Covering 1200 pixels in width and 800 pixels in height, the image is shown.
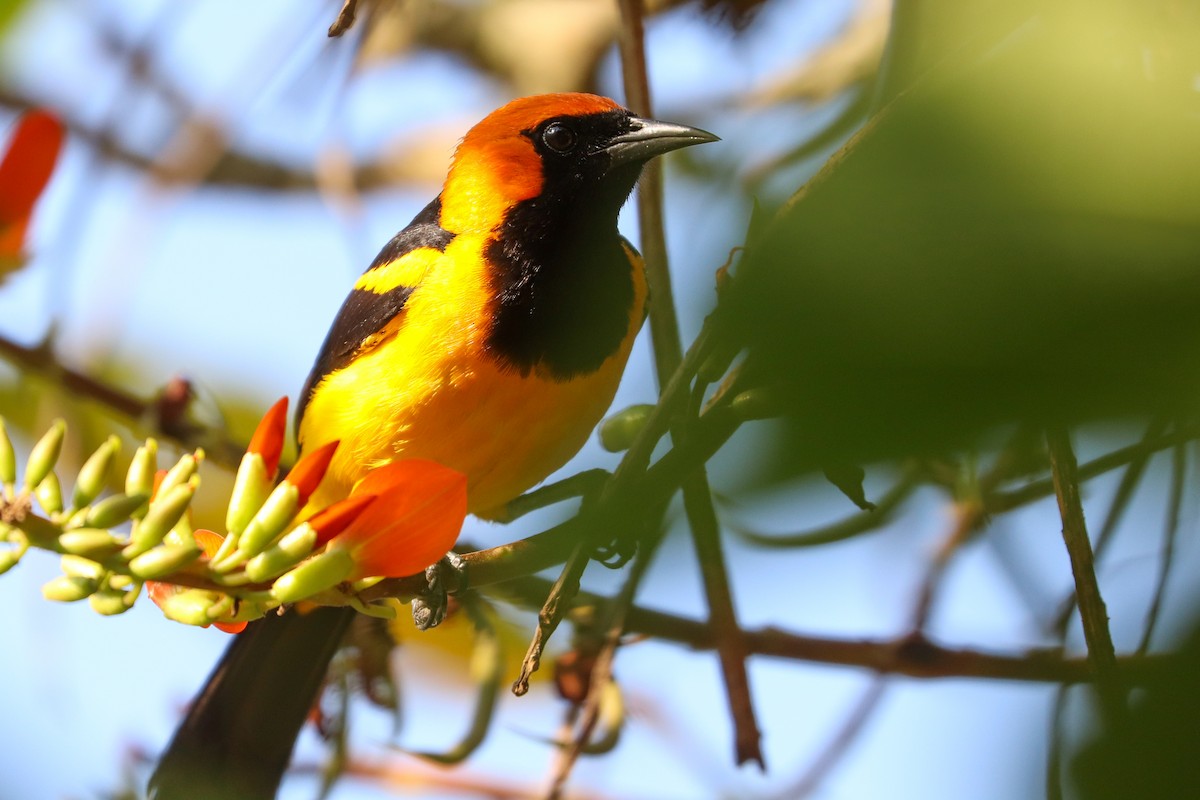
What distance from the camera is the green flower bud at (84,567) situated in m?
0.92

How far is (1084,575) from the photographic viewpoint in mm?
854

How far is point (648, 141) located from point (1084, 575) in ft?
5.41

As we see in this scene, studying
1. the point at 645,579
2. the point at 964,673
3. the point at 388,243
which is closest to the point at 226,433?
the point at 388,243

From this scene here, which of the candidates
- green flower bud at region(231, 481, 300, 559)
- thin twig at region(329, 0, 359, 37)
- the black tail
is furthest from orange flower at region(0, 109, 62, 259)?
the black tail

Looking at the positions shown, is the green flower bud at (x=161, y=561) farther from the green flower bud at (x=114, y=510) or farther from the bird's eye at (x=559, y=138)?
the bird's eye at (x=559, y=138)

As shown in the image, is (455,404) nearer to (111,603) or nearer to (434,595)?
(434,595)

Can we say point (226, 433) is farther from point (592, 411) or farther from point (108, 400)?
point (592, 411)

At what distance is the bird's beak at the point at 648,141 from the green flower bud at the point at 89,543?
154 centimetres

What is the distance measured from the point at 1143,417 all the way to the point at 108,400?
2512 millimetres

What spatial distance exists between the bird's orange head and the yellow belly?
27 centimetres

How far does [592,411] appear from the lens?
7.58 feet

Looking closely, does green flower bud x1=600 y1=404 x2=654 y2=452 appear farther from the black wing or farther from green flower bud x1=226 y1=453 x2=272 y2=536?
the black wing

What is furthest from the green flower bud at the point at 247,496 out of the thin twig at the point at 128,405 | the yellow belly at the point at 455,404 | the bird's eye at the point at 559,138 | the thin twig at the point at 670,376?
the bird's eye at the point at 559,138

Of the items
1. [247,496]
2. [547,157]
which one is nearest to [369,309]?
[547,157]
